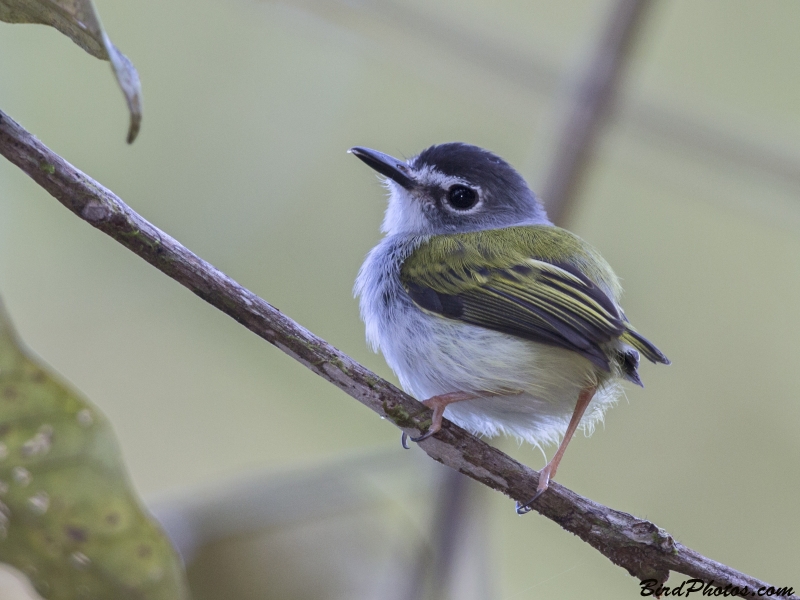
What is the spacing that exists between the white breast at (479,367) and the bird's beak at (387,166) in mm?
382

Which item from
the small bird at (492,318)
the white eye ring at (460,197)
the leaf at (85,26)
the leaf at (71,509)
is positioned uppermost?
the leaf at (85,26)

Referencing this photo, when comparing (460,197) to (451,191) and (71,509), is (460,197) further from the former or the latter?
(71,509)

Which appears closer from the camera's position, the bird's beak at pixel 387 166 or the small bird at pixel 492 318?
the small bird at pixel 492 318

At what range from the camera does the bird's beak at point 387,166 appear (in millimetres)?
2999

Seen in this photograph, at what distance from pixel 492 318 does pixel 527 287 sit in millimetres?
158

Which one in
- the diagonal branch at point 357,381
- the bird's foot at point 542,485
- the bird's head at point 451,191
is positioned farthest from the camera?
the bird's head at point 451,191

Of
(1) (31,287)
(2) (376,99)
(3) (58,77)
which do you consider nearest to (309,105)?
(2) (376,99)

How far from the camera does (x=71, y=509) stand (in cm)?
170

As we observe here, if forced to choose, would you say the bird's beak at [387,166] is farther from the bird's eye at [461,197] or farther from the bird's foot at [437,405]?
the bird's foot at [437,405]

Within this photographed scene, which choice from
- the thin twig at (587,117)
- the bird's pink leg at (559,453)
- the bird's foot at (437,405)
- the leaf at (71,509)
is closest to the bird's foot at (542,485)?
the bird's pink leg at (559,453)

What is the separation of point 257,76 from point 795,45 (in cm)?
391

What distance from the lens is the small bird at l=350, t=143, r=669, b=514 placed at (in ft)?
7.73

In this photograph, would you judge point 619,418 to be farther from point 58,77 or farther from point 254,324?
point 58,77

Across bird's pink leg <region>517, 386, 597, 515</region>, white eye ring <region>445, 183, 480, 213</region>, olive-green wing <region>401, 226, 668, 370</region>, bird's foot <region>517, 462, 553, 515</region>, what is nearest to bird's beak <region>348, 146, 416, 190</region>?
white eye ring <region>445, 183, 480, 213</region>
